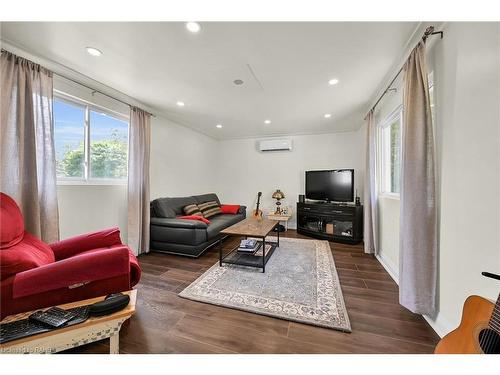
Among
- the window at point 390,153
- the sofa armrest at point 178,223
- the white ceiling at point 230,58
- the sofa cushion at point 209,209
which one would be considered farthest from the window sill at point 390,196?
the sofa cushion at point 209,209

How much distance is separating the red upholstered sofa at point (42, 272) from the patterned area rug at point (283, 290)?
0.77 meters

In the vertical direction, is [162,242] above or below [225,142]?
below

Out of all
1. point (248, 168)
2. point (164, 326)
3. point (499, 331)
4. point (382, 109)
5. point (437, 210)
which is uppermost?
point (382, 109)

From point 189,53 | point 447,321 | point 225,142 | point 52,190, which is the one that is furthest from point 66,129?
point 447,321

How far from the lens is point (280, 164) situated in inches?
194

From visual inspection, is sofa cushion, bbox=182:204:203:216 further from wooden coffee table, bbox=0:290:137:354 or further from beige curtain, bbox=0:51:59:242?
wooden coffee table, bbox=0:290:137:354

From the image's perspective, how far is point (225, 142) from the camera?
213 inches

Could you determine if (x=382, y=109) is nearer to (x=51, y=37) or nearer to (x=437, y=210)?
(x=437, y=210)

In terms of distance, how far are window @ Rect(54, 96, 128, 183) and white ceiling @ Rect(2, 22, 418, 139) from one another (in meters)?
0.50

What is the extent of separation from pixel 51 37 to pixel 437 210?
3.47 metres

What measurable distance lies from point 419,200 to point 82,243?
2.96 metres

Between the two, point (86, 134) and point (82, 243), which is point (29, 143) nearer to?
point (86, 134)

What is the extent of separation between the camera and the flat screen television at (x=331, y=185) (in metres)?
3.84

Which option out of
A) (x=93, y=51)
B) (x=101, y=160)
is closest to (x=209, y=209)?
(x=101, y=160)
